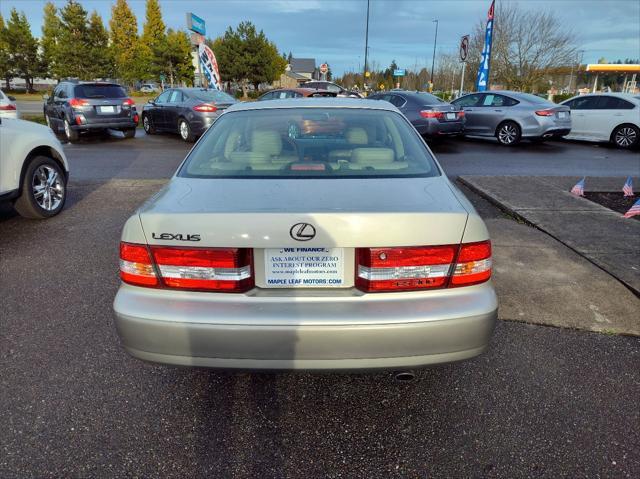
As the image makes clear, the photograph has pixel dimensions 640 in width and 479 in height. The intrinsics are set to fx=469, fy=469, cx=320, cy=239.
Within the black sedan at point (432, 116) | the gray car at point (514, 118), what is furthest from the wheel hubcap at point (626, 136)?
the black sedan at point (432, 116)

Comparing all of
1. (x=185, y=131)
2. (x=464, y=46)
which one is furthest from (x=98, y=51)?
(x=185, y=131)

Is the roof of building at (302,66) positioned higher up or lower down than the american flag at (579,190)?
higher up

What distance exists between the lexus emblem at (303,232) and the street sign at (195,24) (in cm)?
2109

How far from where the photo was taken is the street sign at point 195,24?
20.2m

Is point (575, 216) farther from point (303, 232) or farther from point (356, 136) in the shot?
point (303, 232)

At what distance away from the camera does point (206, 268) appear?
2092mm

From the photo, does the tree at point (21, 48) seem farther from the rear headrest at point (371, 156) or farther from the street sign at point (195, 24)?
the rear headrest at point (371, 156)

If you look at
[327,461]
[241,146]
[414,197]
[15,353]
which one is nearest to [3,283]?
[15,353]

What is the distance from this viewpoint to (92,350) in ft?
9.84

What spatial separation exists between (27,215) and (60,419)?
14.0ft

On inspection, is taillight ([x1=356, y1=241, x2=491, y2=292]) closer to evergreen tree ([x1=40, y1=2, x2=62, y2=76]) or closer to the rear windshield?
the rear windshield

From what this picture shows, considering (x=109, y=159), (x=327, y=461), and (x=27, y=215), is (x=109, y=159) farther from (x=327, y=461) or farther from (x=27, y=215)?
(x=327, y=461)

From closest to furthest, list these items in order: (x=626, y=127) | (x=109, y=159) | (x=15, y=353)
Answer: (x=15, y=353) < (x=109, y=159) < (x=626, y=127)

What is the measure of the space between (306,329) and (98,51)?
59819 mm
